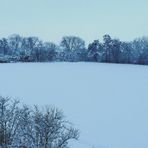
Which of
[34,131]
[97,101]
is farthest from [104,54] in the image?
[34,131]

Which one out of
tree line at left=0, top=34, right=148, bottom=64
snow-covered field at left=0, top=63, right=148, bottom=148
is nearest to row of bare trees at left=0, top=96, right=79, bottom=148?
snow-covered field at left=0, top=63, right=148, bottom=148

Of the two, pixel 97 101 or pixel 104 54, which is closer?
pixel 97 101

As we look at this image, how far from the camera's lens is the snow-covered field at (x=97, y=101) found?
15545mm

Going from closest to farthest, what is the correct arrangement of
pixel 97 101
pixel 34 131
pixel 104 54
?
pixel 34 131 → pixel 97 101 → pixel 104 54

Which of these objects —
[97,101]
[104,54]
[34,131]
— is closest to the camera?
[34,131]

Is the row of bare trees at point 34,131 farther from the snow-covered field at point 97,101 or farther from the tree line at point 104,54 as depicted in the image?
the tree line at point 104,54

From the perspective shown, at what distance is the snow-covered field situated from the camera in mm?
15545

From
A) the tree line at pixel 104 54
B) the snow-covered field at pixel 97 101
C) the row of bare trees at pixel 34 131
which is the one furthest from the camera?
the tree line at pixel 104 54

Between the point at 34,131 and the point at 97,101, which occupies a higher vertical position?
the point at 34,131

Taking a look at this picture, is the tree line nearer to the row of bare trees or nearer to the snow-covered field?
the snow-covered field

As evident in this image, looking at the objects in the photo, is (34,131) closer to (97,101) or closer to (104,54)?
(97,101)

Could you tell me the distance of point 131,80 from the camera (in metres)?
34.9

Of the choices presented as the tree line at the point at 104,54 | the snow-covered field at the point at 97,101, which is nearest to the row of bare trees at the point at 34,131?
the snow-covered field at the point at 97,101

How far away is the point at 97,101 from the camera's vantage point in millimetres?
23984
